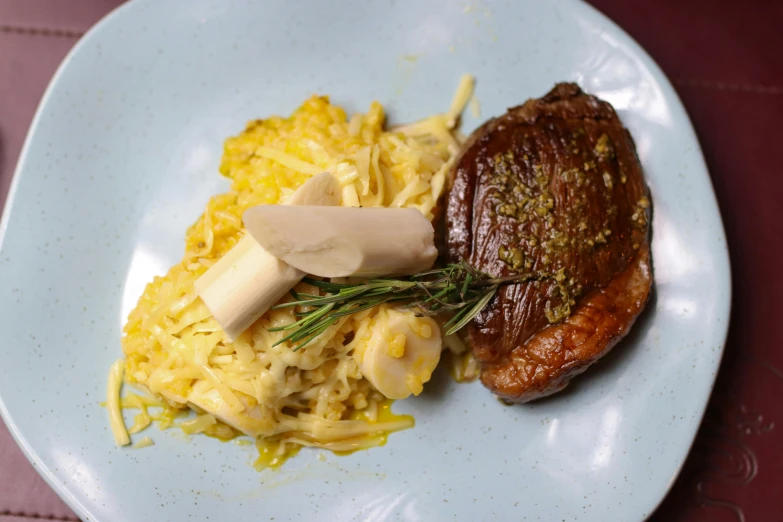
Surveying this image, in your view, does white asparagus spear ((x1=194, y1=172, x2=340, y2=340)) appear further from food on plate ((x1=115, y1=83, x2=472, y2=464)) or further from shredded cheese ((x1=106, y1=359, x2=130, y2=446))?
shredded cheese ((x1=106, y1=359, x2=130, y2=446))

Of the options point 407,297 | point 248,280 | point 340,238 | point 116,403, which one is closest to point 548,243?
point 407,297

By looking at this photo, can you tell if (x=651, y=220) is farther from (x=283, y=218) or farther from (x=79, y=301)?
(x=79, y=301)

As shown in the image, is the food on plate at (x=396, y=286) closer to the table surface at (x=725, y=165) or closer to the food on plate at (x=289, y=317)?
the food on plate at (x=289, y=317)

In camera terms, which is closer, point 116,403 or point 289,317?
point 289,317

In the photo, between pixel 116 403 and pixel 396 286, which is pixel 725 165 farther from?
pixel 116 403

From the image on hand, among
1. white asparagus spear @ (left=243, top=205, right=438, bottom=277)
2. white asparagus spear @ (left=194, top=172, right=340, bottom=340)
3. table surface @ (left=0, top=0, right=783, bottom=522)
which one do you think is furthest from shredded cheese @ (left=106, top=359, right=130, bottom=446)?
white asparagus spear @ (left=243, top=205, right=438, bottom=277)

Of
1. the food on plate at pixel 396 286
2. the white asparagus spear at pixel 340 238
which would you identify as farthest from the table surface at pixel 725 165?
the white asparagus spear at pixel 340 238
